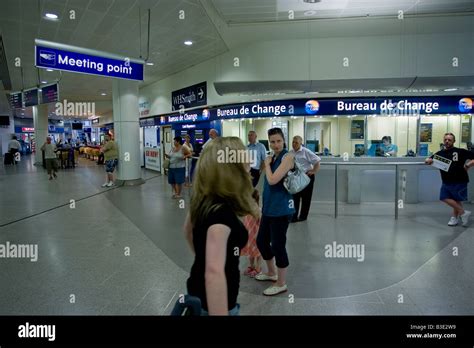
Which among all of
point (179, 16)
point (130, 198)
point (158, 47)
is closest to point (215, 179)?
point (179, 16)

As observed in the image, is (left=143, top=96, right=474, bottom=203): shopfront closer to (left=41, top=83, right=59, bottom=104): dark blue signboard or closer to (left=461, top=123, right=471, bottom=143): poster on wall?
(left=461, top=123, right=471, bottom=143): poster on wall

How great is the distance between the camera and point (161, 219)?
19.5 ft

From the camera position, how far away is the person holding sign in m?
5.39

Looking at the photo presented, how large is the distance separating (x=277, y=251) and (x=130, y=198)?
19.2 ft

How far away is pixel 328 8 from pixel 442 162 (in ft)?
11.3

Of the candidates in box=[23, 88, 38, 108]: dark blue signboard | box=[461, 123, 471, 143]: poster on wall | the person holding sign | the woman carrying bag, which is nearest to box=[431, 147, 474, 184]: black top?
the person holding sign

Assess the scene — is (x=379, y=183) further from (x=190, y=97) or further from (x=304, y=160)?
(x=190, y=97)

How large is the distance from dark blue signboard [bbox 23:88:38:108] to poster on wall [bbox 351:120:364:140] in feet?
33.8

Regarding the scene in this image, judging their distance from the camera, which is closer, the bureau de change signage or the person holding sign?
the bureau de change signage

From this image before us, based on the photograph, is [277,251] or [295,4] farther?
[295,4]

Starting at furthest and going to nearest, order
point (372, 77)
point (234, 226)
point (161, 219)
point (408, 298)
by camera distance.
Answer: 1. point (372, 77)
2. point (161, 219)
3. point (408, 298)
4. point (234, 226)

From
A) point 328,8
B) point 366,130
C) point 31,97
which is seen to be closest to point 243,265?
point 328,8

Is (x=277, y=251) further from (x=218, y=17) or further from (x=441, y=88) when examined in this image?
(x=441, y=88)

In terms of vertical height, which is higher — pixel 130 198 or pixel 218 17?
pixel 218 17
